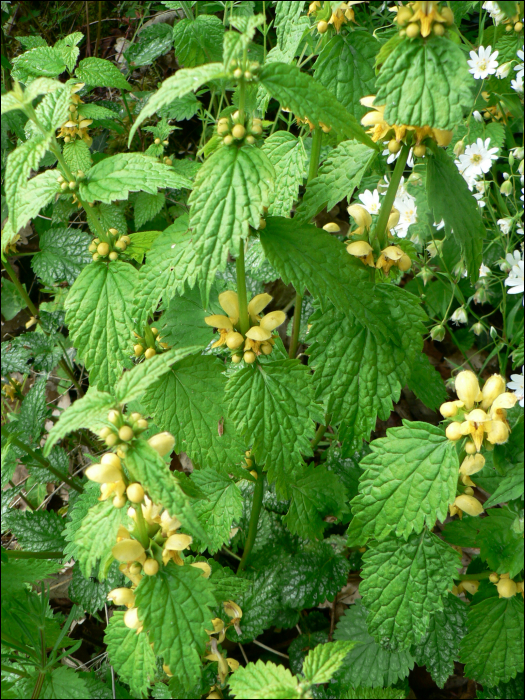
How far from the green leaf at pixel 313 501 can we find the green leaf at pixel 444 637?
396 millimetres

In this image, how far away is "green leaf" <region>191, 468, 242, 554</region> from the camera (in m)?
1.60

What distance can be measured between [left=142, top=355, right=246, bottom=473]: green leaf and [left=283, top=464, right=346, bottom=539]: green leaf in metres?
0.37

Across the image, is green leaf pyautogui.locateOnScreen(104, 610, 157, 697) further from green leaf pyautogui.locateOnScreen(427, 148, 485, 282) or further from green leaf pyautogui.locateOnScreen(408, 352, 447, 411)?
green leaf pyautogui.locateOnScreen(427, 148, 485, 282)

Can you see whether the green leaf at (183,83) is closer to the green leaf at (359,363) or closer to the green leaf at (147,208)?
the green leaf at (359,363)

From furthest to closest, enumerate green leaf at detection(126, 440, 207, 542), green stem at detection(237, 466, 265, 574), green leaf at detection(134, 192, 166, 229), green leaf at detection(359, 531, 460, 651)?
green leaf at detection(134, 192, 166, 229)
green stem at detection(237, 466, 265, 574)
green leaf at detection(359, 531, 460, 651)
green leaf at detection(126, 440, 207, 542)

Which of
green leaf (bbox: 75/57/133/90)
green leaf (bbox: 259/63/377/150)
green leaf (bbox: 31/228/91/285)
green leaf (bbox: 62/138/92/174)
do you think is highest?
green leaf (bbox: 259/63/377/150)

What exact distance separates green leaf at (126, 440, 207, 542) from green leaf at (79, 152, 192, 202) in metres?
0.54

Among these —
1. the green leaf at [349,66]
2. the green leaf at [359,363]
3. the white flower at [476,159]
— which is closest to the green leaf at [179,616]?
the green leaf at [359,363]

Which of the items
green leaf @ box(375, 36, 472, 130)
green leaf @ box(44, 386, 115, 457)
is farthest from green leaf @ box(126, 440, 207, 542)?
green leaf @ box(375, 36, 472, 130)

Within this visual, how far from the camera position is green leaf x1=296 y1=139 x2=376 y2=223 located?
1.30 metres

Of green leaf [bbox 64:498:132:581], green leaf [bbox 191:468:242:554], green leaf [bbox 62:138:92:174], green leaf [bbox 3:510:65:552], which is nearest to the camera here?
green leaf [bbox 64:498:132:581]

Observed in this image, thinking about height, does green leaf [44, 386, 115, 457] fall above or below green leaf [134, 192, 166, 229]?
above

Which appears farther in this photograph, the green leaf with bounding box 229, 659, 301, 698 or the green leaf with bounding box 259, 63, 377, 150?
the green leaf with bounding box 229, 659, 301, 698

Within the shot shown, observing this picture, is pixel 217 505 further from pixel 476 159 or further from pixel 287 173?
pixel 476 159
